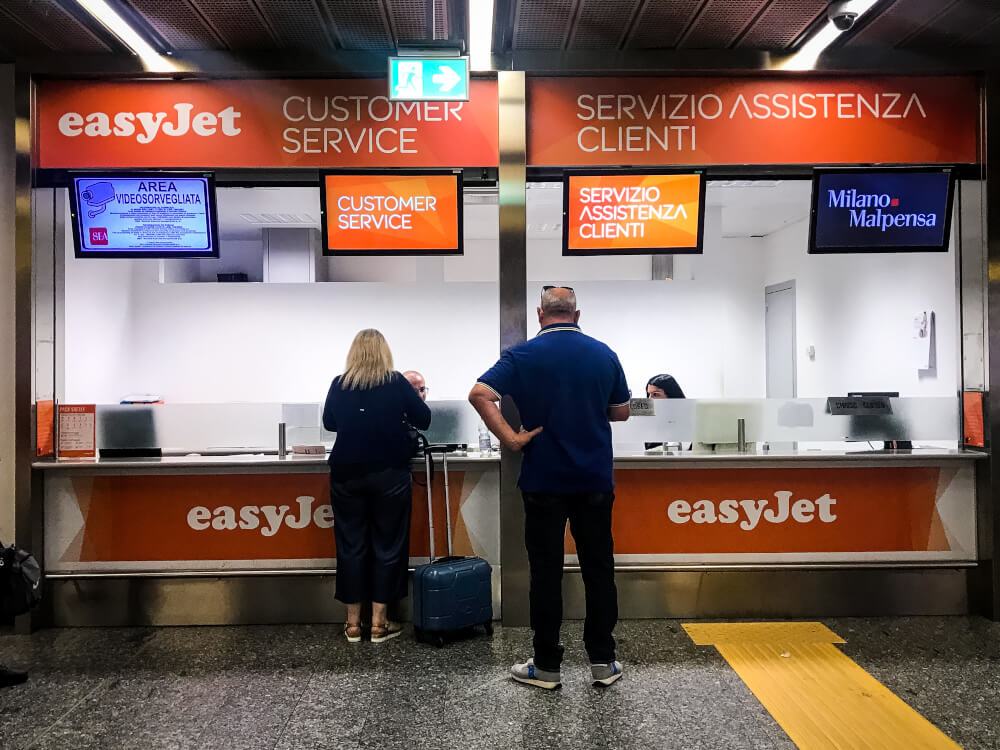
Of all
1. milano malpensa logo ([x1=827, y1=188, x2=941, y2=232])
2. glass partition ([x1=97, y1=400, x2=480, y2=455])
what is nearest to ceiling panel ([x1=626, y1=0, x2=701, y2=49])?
milano malpensa logo ([x1=827, y1=188, x2=941, y2=232])

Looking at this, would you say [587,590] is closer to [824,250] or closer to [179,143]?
[824,250]

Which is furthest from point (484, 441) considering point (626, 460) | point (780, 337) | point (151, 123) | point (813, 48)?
point (780, 337)

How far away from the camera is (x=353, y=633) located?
13.5ft

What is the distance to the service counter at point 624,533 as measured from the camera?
14.5 feet

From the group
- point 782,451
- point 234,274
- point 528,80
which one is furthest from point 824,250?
point 234,274

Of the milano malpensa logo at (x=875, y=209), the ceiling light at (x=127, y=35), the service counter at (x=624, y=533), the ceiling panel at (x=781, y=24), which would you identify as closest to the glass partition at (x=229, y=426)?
the service counter at (x=624, y=533)

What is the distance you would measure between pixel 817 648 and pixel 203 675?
3.12 m

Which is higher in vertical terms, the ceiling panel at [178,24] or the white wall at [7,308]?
the ceiling panel at [178,24]

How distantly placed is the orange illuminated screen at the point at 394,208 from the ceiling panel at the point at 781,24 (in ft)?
6.29

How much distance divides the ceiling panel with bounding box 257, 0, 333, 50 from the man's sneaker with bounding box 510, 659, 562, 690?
11.5 feet

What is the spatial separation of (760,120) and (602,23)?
Result: 115 cm

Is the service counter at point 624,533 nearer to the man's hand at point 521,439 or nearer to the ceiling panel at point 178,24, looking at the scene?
the man's hand at point 521,439

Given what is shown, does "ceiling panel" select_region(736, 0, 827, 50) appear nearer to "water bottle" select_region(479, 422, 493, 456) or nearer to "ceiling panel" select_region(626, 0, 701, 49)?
"ceiling panel" select_region(626, 0, 701, 49)

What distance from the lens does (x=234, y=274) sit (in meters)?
8.46
